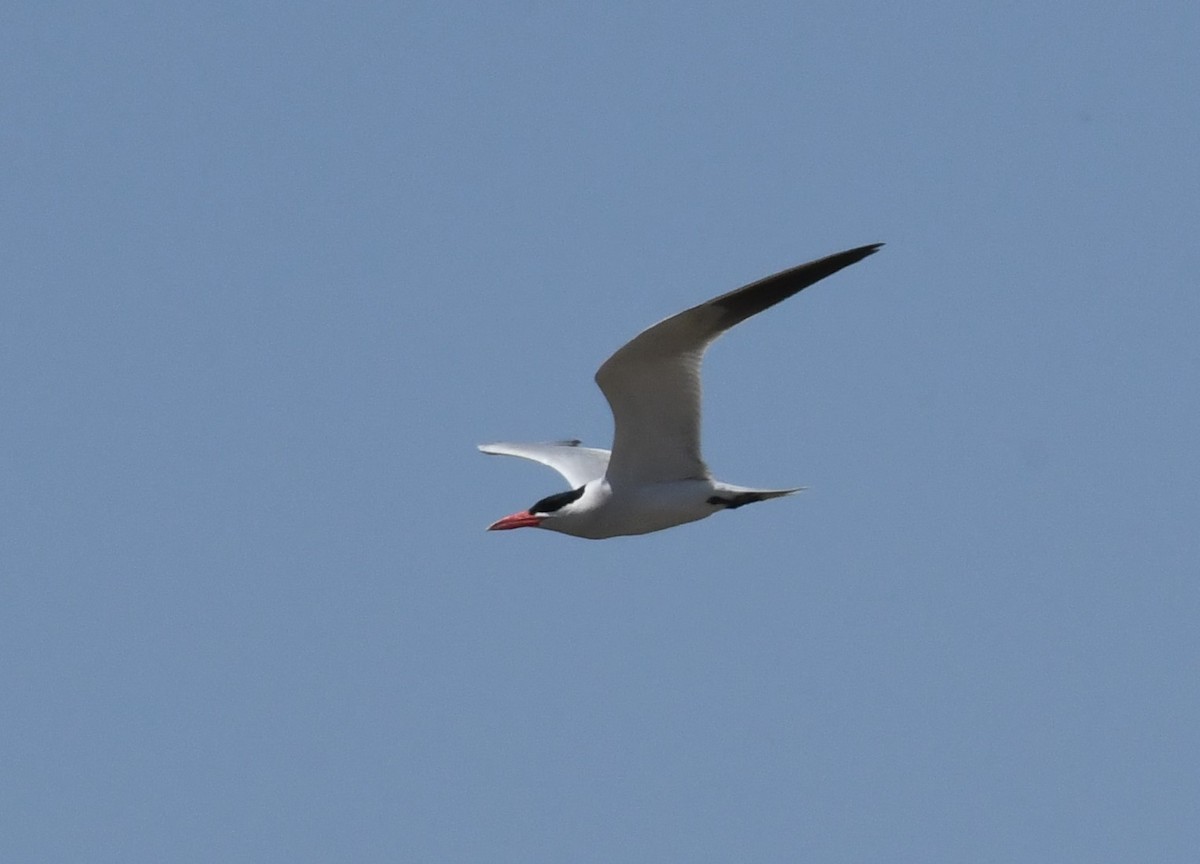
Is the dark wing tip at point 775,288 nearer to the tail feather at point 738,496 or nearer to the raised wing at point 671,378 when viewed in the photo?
the raised wing at point 671,378

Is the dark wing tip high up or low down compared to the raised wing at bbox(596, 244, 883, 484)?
up

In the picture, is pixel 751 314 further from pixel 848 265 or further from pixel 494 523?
pixel 494 523

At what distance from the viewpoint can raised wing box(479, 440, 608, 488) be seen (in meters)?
17.2

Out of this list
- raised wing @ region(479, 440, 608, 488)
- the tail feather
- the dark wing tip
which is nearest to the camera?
the dark wing tip

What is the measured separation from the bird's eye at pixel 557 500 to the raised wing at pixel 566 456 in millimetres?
1623

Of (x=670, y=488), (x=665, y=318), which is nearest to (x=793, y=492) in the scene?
(x=670, y=488)

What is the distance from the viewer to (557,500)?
1512 centimetres

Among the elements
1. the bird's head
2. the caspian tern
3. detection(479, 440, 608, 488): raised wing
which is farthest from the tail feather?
detection(479, 440, 608, 488): raised wing

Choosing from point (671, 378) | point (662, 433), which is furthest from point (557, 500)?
point (671, 378)

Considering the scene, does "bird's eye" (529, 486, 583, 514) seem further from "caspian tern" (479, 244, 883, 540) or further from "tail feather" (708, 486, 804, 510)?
"tail feather" (708, 486, 804, 510)

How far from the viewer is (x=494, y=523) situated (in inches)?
613

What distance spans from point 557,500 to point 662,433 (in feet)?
3.77

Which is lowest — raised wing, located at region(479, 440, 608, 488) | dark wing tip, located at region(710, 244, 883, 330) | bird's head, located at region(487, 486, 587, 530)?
bird's head, located at region(487, 486, 587, 530)

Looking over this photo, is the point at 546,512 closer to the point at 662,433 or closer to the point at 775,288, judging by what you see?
the point at 662,433
